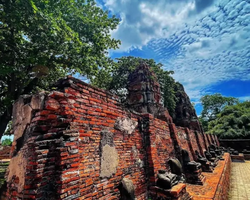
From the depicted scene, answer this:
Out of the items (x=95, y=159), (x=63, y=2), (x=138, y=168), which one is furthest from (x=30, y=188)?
(x=63, y=2)

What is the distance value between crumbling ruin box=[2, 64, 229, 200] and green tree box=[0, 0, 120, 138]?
3937 millimetres

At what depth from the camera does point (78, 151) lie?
225 centimetres

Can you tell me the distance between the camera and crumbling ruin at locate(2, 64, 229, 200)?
2.00 metres

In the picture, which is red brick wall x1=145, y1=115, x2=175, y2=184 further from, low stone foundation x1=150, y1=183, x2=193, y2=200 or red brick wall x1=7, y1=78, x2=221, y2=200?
red brick wall x1=7, y1=78, x2=221, y2=200

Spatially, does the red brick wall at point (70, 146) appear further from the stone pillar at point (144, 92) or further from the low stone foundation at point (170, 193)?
the stone pillar at point (144, 92)

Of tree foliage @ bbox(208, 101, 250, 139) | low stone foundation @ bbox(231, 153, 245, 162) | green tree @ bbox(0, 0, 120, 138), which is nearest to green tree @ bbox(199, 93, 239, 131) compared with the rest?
tree foliage @ bbox(208, 101, 250, 139)

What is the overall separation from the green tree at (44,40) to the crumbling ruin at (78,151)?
12.9 feet

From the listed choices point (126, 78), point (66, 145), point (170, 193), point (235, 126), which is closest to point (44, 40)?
point (66, 145)

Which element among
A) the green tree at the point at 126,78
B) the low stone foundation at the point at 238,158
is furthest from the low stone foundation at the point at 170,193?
the low stone foundation at the point at 238,158

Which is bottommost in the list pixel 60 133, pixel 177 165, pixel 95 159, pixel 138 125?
pixel 177 165

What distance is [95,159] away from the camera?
101 inches

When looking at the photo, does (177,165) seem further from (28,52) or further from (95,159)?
(28,52)

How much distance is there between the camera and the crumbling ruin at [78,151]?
6.56 feet

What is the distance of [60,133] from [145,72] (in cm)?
1062
